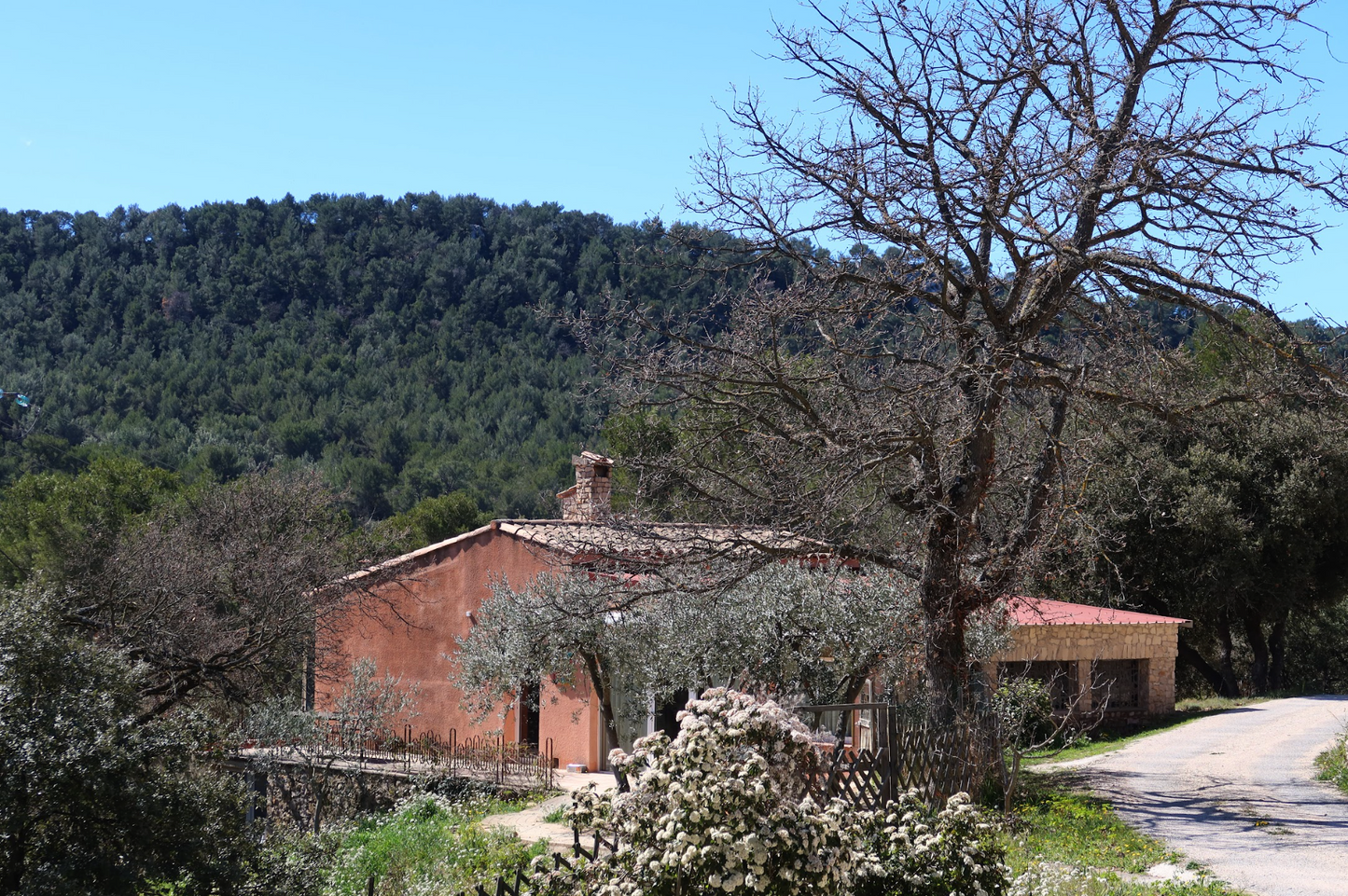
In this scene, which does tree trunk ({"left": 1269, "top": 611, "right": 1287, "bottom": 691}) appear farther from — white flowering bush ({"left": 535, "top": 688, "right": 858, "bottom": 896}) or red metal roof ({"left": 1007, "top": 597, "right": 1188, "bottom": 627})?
white flowering bush ({"left": 535, "top": 688, "right": 858, "bottom": 896})

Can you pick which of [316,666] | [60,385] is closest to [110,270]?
[60,385]

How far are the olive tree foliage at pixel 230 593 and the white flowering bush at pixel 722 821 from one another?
28.8 ft

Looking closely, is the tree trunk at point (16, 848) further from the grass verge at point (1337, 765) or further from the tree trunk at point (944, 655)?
the grass verge at point (1337, 765)

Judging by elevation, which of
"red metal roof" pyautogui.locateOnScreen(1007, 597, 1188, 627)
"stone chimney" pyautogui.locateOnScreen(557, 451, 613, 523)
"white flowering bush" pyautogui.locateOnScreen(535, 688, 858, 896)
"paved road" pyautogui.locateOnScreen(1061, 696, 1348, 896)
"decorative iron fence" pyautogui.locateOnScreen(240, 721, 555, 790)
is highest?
"stone chimney" pyautogui.locateOnScreen(557, 451, 613, 523)

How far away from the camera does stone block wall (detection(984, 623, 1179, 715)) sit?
63.4ft

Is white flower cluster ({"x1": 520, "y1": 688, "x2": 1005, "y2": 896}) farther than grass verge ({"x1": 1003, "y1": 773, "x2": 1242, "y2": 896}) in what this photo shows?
No

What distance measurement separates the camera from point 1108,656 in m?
20.0

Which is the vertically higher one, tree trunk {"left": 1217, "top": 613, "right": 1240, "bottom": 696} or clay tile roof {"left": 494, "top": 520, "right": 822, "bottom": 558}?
clay tile roof {"left": 494, "top": 520, "right": 822, "bottom": 558}

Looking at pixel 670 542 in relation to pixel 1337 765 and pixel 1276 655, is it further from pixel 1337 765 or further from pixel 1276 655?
pixel 1276 655

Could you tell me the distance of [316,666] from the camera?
21.1 metres

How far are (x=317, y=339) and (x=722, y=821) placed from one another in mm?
62994

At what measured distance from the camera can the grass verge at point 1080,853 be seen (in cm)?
738

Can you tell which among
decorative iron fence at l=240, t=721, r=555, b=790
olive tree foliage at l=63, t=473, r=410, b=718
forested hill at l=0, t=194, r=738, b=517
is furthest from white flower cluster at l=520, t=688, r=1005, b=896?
forested hill at l=0, t=194, r=738, b=517

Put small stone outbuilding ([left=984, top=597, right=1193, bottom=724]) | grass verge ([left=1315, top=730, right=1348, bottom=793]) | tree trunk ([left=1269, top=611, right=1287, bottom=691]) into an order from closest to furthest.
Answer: grass verge ([left=1315, top=730, right=1348, bottom=793]) < small stone outbuilding ([left=984, top=597, right=1193, bottom=724]) < tree trunk ([left=1269, top=611, right=1287, bottom=691])
